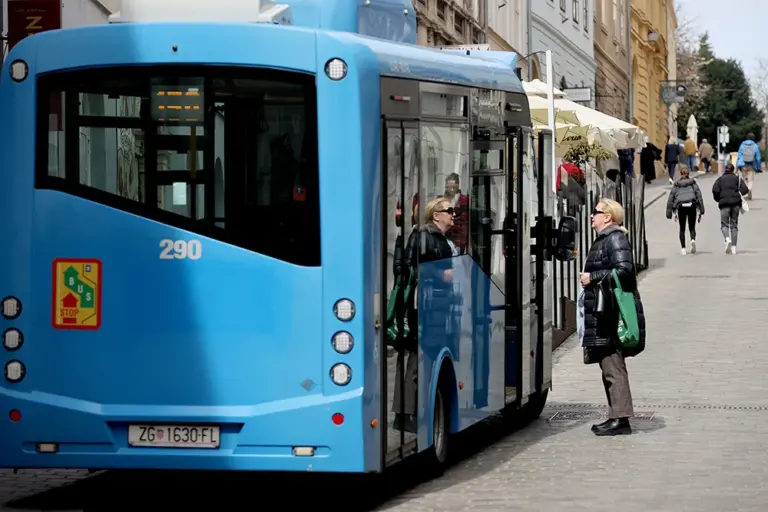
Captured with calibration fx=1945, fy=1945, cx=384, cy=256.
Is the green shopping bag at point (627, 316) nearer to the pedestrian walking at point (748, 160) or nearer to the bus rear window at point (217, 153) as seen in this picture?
the bus rear window at point (217, 153)

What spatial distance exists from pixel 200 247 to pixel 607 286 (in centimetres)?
504

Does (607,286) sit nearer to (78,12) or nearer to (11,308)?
(11,308)

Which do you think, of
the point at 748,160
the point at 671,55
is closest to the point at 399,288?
the point at 748,160

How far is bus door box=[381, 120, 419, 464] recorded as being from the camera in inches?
416

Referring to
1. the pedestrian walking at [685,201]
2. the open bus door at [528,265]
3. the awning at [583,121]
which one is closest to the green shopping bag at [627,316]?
the open bus door at [528,265]

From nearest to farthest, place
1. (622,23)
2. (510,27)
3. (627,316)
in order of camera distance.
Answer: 1. (627,316)
2. (510,27)
3. (622,23)

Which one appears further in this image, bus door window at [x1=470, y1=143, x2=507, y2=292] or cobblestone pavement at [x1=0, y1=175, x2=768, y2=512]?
bus door window at [x1=470, y1=143, x2=507, y2=292]

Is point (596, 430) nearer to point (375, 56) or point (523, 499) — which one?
point (523, 499)

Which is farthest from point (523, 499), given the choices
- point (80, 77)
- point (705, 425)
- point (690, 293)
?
point (690, 293)

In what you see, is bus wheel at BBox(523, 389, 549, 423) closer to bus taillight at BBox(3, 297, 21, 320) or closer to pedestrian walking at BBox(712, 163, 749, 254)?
bus taillight at BBox(3, 297, 21, 320)

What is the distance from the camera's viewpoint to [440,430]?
39.4ft

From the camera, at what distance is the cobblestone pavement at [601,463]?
1105 centimetres

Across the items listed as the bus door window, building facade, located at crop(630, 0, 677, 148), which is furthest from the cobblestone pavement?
building facade, located at crop(630, 0, 677, 148)

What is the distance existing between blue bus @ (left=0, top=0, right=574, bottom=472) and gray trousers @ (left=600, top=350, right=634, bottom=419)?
4.08 m
